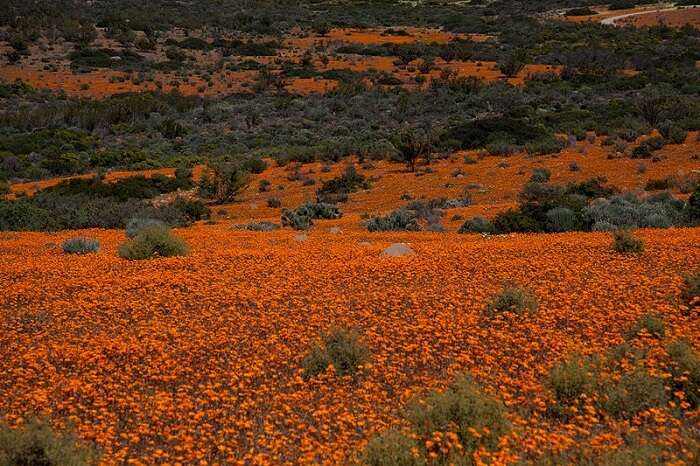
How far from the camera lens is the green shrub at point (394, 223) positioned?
64.6 feet

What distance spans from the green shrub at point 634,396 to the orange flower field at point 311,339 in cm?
9

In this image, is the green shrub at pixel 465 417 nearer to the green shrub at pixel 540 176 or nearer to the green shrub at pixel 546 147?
the green shrub at pixel 540 176

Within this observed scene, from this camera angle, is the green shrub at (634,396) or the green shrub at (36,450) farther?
the green shrub at (634,396)

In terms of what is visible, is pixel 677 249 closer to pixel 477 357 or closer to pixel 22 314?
pixel 477 357

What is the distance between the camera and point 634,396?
20.6ft

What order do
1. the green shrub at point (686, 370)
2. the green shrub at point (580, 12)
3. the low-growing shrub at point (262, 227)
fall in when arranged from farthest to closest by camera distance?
the green shrub at point (580, 12) → the low-growing shrub at point (262, 227) → the green shrub at point (686, 370)

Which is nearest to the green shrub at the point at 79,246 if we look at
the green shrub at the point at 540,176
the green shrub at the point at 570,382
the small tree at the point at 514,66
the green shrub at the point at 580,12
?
the green shrub at the point at 570,382

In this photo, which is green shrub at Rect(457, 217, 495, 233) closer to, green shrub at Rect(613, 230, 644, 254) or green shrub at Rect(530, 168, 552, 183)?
green shrub at Rect(613, 230, 644, 254)

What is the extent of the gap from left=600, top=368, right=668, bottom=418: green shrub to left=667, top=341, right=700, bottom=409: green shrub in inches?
11.2

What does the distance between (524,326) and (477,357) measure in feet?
4.04

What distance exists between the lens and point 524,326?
344 inches

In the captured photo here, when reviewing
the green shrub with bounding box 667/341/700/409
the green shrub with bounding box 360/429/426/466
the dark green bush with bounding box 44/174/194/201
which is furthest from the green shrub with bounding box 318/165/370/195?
the green shrub with bounding box 360/429/426/466

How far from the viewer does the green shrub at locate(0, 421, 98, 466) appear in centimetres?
520

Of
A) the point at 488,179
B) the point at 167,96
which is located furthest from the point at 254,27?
the point at 488,179
